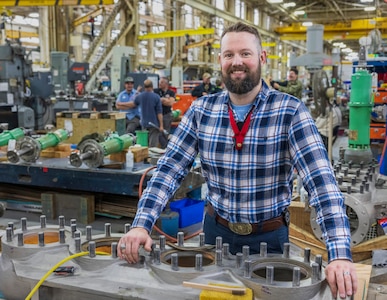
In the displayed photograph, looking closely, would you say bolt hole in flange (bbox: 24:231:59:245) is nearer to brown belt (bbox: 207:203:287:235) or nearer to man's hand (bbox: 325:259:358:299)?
brown belt (bbox: 207:203:287:235)

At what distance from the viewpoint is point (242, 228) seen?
169cm

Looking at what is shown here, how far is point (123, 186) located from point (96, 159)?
1.15 ft

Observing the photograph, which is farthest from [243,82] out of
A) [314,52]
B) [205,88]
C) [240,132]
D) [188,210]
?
[205,88]

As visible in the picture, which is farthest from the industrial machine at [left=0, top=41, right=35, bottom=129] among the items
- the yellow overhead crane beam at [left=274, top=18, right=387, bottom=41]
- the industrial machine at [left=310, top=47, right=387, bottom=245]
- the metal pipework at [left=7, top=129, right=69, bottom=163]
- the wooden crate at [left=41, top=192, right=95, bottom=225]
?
the yellow overhead crane beam at [left=274, top=18, right=387, bottom=41]

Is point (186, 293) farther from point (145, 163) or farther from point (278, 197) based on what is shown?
point (145, 163)

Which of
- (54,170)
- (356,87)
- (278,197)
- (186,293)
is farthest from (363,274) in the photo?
(54,170)

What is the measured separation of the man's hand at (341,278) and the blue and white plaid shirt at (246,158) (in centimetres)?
30

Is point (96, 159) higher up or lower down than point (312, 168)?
lower down

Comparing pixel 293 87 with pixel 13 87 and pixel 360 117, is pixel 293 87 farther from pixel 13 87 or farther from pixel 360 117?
pixel 13 87

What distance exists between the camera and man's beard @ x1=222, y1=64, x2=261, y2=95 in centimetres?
160

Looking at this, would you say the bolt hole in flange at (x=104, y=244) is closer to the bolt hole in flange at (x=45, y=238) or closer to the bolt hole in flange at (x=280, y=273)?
the bolt hole in flange at (x=45, y=238)

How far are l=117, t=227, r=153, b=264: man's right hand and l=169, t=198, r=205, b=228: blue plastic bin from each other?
94.5 inches

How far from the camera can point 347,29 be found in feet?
56.1

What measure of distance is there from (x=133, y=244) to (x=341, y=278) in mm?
600
